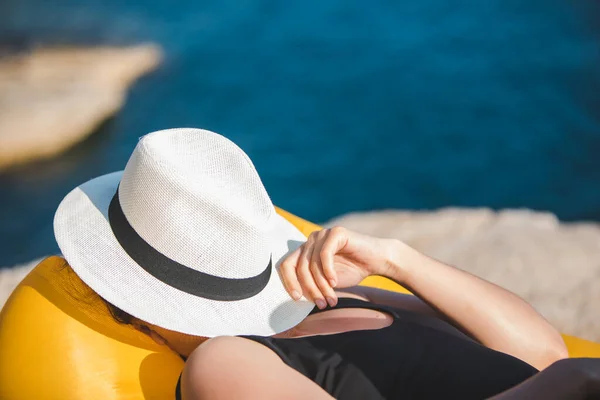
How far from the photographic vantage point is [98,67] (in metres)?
5.11

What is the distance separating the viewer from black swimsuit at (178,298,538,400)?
1.37m

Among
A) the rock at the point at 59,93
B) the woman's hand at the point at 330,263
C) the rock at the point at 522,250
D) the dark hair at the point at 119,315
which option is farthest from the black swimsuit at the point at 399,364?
the rock at the point at 59,93

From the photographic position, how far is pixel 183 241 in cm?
137

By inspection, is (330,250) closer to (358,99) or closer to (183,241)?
(183,241)

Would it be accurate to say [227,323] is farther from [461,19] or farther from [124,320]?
[461,19]

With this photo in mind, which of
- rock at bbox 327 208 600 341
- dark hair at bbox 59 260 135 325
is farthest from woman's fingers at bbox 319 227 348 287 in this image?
rock at bbox 327 208 600 341

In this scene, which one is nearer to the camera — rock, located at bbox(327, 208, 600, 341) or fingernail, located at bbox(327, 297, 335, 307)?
fingernail, located at bbox(327, 297, 335, 307)

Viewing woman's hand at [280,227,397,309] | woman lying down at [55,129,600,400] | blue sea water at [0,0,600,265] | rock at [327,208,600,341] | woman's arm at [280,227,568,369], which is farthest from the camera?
blue sea water at [0,0,600,265]

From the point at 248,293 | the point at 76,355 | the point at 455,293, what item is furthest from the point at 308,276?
the point at 76,355

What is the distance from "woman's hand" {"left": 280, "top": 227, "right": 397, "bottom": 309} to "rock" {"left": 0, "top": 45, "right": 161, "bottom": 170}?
3180 millimetres

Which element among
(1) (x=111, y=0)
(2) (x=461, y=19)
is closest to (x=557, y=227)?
(2) (x=461, y=19)

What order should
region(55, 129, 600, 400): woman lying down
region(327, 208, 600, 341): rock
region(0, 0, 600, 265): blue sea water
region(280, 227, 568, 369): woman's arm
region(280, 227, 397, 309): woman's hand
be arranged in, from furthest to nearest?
1. region(0, 0, 600, 265): blue sea water
2. region(327, 208, 600, 341): rock
3. region(280, 227, 568, 369): woman's arm
4. region(280, 227, 397, 309): woman's hand
5. region(55, 129, 600, 400): woman lying down

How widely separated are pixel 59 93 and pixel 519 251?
3077 mm

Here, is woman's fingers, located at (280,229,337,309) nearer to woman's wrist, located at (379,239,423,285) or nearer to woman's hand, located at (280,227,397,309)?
woman's hand, located at (280,227,397,309)
